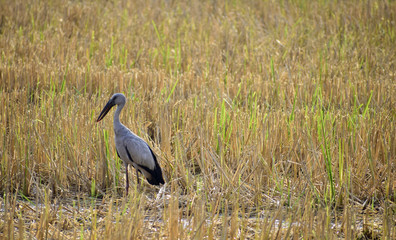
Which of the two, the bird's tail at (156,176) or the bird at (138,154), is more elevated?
the bird at (138,154)

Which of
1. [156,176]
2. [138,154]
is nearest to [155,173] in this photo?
[156,176]

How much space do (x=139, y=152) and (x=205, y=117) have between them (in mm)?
1170

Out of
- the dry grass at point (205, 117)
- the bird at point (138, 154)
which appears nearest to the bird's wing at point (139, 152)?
the bird at point (138, 154)

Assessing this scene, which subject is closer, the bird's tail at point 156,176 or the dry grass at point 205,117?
the dry grass at point 205,117

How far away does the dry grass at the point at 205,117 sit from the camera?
10.3ft

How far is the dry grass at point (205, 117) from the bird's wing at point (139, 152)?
226 millimetres

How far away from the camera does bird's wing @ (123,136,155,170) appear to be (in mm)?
3645

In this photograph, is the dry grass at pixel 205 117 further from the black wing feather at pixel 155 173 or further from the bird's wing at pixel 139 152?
the bird's wing at pixel 139 152

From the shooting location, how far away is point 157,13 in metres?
9.37

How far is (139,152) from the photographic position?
12.0 feet

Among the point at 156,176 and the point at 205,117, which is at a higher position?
the point at 205,117

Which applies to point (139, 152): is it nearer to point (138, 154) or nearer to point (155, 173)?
point (138, 154)

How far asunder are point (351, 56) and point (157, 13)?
3.92m

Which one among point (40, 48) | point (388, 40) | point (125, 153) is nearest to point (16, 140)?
point (125, 153)
